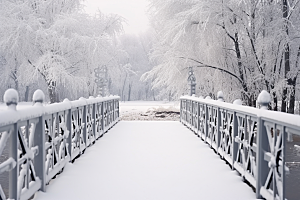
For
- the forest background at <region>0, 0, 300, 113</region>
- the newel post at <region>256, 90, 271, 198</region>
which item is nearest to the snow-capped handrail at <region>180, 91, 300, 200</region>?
the newel post at <region>256, 90, 271, 198</region>

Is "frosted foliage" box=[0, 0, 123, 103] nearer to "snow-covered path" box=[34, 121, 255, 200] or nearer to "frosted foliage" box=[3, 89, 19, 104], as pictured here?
"snow-covered path" box=[34, 121, 255, 200]

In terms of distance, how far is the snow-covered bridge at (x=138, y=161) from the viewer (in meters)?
3.66

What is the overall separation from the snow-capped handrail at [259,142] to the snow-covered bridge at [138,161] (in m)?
0.01

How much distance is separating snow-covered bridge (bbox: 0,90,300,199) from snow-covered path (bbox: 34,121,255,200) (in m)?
0.01

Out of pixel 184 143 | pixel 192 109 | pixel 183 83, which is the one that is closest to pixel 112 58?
pixel 183 83

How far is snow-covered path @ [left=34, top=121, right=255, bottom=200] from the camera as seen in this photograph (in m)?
4.53

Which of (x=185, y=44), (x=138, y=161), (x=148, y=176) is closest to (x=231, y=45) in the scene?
(x=185, y=44)

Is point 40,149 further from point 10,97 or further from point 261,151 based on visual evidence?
point 261,151

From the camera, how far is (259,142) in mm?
4262

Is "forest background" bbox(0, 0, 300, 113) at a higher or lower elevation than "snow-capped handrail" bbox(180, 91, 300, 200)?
higher

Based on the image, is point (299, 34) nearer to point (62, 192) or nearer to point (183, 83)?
point (183, 83)

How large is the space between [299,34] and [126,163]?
12.2 meters

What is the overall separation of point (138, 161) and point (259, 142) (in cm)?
291

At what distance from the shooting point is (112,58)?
25391 millimetres
